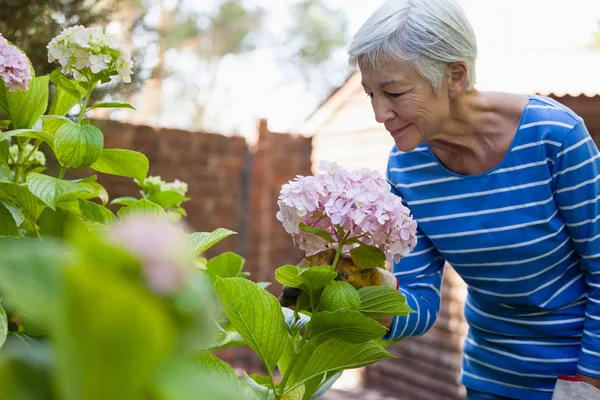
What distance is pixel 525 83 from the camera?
16.1ft

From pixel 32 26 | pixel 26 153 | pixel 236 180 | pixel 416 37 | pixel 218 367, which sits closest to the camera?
pixel 218 367

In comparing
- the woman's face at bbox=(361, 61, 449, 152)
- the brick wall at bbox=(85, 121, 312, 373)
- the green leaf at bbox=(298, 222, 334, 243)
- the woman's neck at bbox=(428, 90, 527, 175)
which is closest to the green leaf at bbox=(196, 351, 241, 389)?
the green leaf at bbox=(298, 222, 334, 243)

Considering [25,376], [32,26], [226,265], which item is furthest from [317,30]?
[25,376]

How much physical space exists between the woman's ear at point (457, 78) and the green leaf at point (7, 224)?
940 millimetres

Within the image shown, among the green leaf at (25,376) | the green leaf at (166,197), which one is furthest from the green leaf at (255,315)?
the green leaf at (166,197)

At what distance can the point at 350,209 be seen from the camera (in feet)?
3.23

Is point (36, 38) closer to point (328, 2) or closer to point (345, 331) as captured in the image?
point (345, 331)

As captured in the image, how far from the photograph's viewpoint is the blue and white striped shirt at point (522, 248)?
4.81ft

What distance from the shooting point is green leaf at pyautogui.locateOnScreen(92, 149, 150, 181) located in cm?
110

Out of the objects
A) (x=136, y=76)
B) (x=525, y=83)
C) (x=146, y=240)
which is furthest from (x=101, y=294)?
(x=525, y=83)

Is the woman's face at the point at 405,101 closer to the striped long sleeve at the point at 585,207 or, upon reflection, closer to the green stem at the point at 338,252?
the striped long sleeve at the point at 585,207

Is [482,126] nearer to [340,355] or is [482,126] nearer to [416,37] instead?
[416,37]

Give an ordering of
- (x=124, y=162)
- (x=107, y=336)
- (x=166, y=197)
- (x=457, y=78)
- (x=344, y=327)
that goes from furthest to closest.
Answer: (x=166, y=197)
(x=457, y=78)
(x=124, y=162)
(x=344, y=327)
(x=107, y=336)

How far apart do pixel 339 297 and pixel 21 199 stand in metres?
0.50
